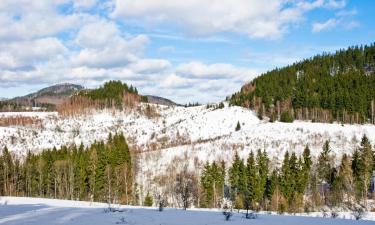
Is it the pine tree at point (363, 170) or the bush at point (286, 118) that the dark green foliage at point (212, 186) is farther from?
the bush at point (286, 118)

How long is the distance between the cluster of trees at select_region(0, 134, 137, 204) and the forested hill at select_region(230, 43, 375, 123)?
2986 inches

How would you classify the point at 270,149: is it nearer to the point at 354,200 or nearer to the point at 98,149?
the point at 354,200

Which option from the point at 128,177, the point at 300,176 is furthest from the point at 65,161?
the point at 300,176

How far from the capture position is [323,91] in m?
153

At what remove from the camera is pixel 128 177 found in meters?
76.1

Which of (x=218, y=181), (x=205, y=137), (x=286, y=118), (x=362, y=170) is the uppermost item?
(x=286, y=118)

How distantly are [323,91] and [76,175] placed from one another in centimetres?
11012

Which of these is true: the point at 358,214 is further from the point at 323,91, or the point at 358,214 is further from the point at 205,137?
the point at 323,91

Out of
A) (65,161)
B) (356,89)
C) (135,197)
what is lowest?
(135,197)

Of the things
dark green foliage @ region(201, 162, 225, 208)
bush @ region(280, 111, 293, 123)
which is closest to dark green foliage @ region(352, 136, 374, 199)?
dark green foliage @ region(201, 162, 225, 208)

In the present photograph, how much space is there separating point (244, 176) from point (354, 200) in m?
19.1

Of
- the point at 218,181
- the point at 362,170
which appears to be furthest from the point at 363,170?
the point at 218,181

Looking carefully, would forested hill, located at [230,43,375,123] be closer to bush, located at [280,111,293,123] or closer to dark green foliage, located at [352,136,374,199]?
bush, located at [280,111,293,123]

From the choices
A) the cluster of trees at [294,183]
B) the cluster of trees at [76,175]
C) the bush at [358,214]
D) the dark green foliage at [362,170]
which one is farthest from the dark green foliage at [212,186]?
the bush at [358,214]
